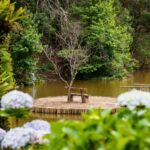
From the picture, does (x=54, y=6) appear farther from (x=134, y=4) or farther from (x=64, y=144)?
(x=64, y=144)

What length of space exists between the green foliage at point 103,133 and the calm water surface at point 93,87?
17.9 metres

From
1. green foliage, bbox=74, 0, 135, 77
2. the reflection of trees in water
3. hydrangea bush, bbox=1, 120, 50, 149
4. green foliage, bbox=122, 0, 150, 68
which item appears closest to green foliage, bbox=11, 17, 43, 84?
green foliage, bbox=74, 0, 135, 77

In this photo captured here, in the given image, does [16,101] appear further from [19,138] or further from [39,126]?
[19,138]

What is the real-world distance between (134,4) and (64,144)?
36.0m

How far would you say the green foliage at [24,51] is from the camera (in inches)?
1022

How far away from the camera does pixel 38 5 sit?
96.4 feet

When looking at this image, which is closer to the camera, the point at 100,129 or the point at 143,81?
the point at 100,129

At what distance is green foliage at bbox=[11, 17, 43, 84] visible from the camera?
25953 millimetres

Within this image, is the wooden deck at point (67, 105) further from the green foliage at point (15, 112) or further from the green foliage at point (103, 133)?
the green foliage at point (103, 133)

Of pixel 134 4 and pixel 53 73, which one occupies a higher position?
pixel 134 4

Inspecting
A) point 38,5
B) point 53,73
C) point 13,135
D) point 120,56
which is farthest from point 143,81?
point 13,135

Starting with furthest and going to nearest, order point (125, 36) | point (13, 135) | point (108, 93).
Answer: point (125, 36) < point (108, 93) < point (13, 135)

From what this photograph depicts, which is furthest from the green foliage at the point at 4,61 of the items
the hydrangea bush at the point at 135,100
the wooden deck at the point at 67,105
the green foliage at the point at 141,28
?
the green foliage at the point at 141,28

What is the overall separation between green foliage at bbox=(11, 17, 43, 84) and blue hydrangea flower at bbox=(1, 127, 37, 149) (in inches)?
913
